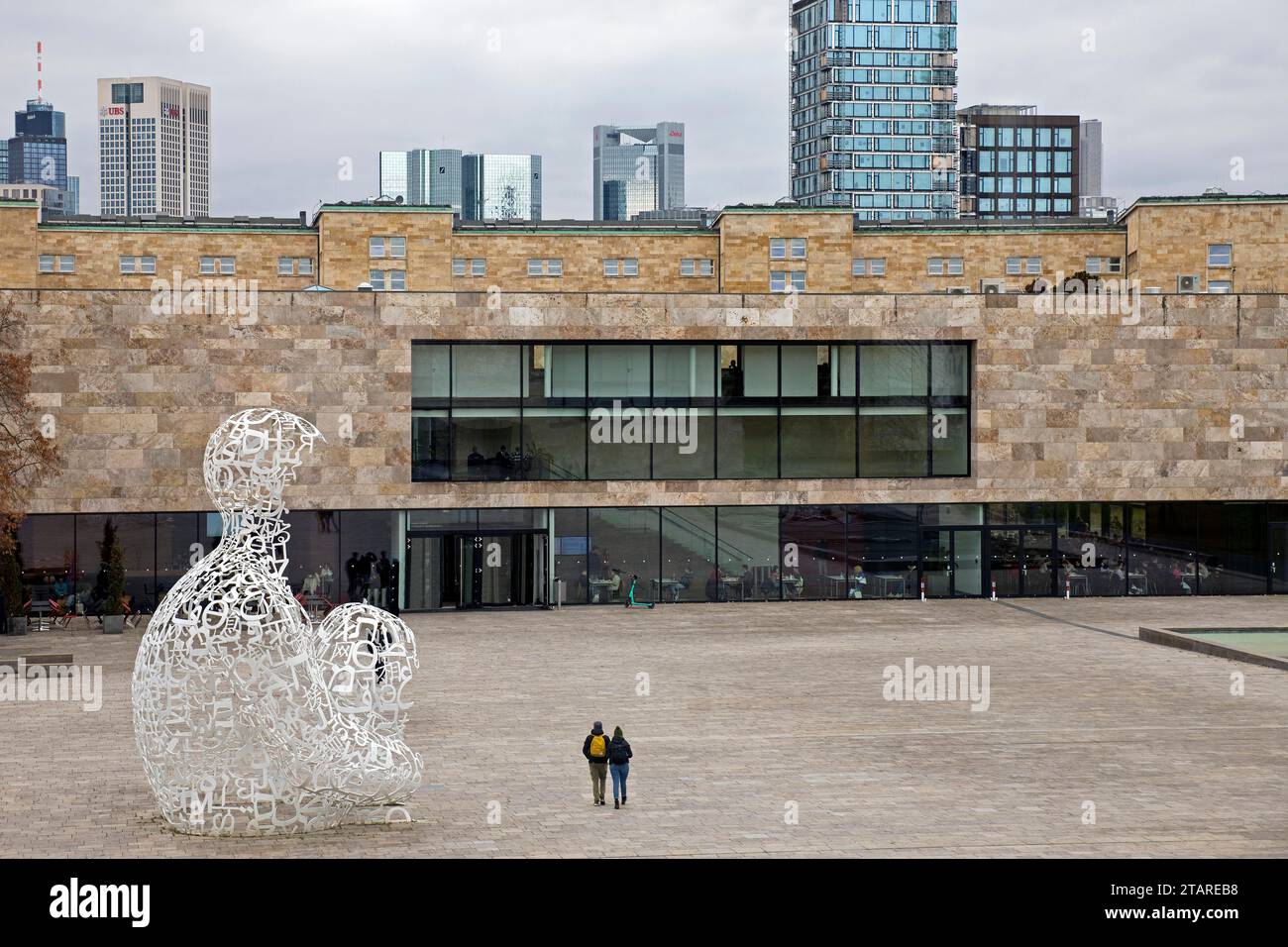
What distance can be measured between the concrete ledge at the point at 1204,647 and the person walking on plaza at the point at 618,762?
59.8ft

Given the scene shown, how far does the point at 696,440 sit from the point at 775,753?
22.2 m

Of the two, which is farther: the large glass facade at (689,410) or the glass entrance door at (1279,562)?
the glass entrance door at (1279,562)

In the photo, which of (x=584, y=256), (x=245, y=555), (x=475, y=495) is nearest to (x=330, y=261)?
(x=584, y=256)

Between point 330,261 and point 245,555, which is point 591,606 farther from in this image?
point 330,261

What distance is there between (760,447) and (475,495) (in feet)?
27.9

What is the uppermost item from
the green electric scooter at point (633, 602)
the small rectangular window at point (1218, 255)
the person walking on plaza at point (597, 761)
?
the small rectangular window at point (1218, 255)

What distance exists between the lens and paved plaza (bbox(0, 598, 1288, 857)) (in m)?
17.8

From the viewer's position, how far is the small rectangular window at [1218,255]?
74750mm

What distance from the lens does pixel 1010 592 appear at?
46.8 metres

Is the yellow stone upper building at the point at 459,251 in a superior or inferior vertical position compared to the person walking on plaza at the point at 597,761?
superior

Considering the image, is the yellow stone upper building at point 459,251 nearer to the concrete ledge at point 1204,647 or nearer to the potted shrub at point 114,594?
the potted shrub at point 114,594

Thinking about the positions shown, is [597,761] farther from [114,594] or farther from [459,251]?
[459,251]

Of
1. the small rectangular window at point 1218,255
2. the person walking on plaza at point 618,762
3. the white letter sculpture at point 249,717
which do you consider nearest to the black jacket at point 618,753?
the person walking on plaza at point 618,762

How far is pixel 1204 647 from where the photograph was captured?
3453cm
